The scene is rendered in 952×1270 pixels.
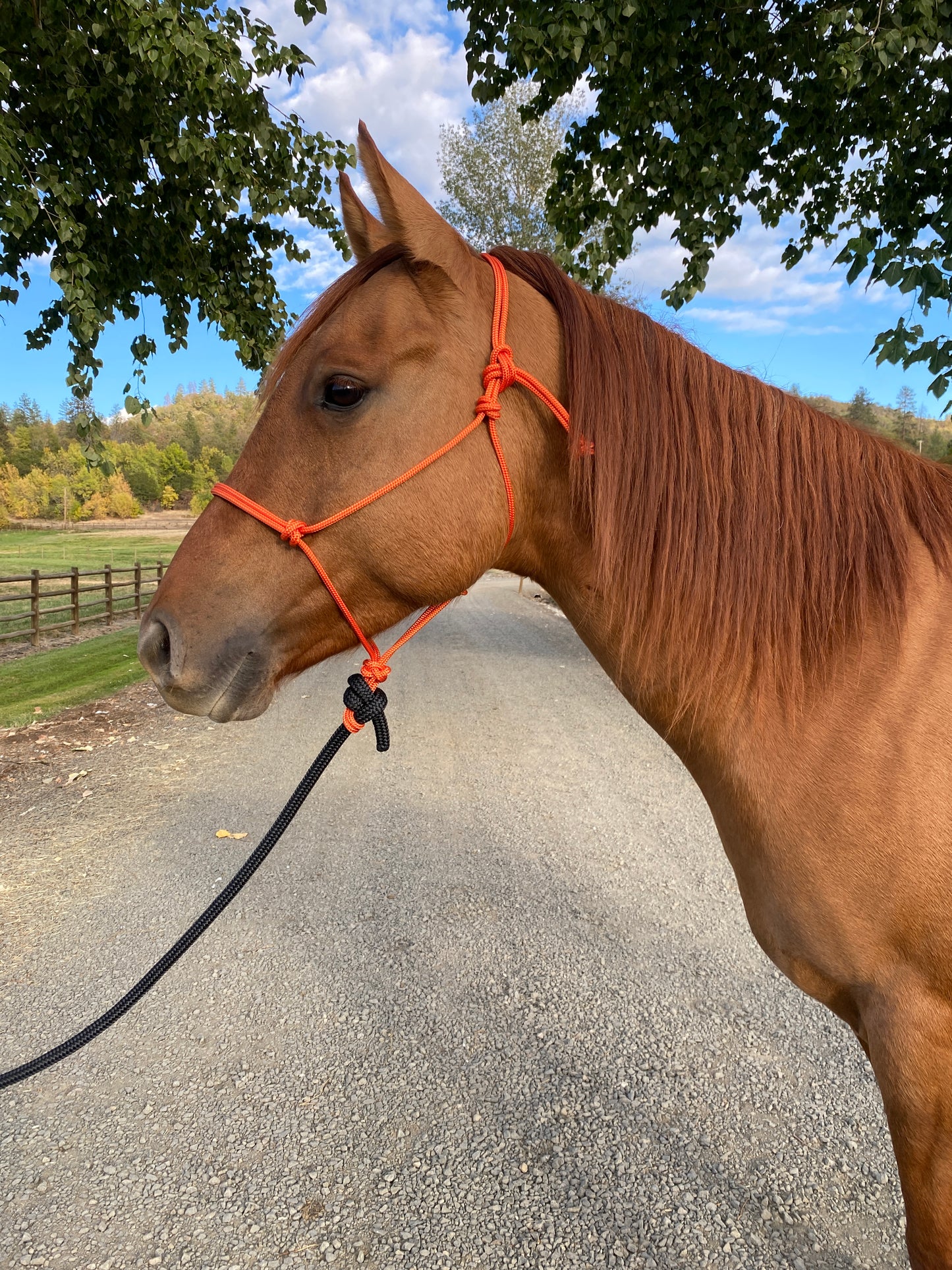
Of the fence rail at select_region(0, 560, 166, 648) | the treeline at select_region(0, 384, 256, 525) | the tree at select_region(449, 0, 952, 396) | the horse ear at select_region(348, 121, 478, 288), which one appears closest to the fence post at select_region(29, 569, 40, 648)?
the fence rail at select_region(0, 560, 166, 648)

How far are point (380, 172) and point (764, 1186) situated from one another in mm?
2915

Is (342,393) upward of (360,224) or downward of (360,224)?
downward

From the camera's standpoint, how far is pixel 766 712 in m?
1.33

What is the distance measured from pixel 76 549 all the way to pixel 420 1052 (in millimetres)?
47382

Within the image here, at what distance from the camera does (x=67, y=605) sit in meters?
16.5

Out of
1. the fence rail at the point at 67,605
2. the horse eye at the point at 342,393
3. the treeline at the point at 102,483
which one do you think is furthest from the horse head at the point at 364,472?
the treeline at the point at 102,483

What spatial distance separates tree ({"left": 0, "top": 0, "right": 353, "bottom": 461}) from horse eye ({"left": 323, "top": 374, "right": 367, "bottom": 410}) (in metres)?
3.59

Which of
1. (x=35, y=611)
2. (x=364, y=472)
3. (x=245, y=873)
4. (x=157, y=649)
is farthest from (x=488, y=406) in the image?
(x=35, y=611)

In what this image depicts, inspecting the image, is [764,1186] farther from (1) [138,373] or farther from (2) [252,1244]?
(1) [138,373]

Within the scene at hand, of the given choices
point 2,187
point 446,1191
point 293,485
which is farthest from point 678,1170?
point 2,187

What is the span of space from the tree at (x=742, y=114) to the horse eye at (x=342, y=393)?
3.91 meters

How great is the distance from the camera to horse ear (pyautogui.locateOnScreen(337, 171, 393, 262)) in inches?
52.9

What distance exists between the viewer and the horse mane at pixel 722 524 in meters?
1.31

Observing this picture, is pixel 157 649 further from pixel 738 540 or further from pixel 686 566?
pixel 738 540
